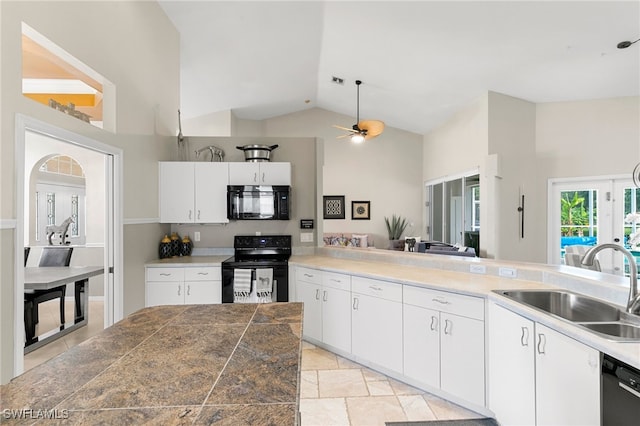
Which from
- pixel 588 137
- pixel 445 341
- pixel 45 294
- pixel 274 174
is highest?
pixel 588 137

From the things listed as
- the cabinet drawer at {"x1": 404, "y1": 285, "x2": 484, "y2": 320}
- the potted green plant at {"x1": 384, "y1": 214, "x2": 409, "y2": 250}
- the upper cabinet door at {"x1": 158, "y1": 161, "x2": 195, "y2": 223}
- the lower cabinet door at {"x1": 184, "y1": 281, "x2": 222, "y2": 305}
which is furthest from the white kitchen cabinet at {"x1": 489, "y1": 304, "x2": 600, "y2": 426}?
the potted green plant at {"x1": 384, "y1": 214, "x2": 409, "y2": 250}

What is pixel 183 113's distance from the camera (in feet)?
21.7

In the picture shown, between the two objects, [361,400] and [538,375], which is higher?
[538,375]

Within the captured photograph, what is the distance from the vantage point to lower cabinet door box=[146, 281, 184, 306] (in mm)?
3383

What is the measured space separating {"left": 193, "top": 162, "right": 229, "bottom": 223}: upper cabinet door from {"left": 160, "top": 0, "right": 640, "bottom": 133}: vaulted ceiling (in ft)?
5.71

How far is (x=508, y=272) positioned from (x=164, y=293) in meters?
3.27

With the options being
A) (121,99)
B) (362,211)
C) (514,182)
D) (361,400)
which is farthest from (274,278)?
(362,211)

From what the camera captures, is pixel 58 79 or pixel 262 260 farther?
pixel 262 260

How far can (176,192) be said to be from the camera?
12.4 feet

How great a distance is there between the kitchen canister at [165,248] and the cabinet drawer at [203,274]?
496 millimetres

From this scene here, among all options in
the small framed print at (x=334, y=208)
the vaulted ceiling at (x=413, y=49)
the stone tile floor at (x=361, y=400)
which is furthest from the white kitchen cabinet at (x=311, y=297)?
the small framed print at (x=334, y=208)

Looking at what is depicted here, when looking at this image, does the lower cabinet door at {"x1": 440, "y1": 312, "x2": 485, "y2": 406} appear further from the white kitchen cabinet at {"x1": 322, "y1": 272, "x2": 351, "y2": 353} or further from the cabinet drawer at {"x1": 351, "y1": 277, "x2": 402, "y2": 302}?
the white kitchen cabinet at {"x1": 322, "y1": 272, "x2": 351, "y2": 353}

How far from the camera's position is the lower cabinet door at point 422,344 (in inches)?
92.4

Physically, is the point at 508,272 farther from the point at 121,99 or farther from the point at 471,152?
the point at 471,152
